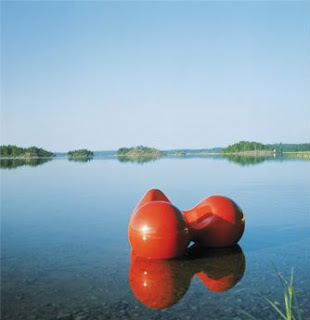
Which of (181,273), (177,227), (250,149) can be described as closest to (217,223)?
(177,227)

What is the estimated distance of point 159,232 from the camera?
21.6 ft

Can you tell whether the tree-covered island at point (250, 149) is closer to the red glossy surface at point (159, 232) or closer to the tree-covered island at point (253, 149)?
the tree-covered island at point (253, 149)

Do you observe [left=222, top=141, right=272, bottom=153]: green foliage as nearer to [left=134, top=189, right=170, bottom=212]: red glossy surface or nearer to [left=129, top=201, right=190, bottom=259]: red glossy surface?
[left=134, top=189, right=170, bottom=212]: red glossy surface

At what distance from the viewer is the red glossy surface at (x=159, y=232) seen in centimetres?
659

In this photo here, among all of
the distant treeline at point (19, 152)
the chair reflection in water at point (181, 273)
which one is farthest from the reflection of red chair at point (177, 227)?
the distant treeline at point (19, 152)

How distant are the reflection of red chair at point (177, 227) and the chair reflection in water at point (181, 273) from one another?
0.20 meters

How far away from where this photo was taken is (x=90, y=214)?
38.0 ft

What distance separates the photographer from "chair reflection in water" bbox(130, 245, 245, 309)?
5188 millimetres

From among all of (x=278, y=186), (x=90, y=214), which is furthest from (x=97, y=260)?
(x=278, y=186)

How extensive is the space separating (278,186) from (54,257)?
44.5 feet

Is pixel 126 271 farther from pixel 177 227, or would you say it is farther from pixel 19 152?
pixel 19 152

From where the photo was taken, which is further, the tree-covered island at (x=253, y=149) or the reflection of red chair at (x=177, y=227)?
the tree-covered island at (x=253, y=149)

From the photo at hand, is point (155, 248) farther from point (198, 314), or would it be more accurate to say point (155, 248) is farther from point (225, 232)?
point (198, 314)

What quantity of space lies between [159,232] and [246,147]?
4242 inches
